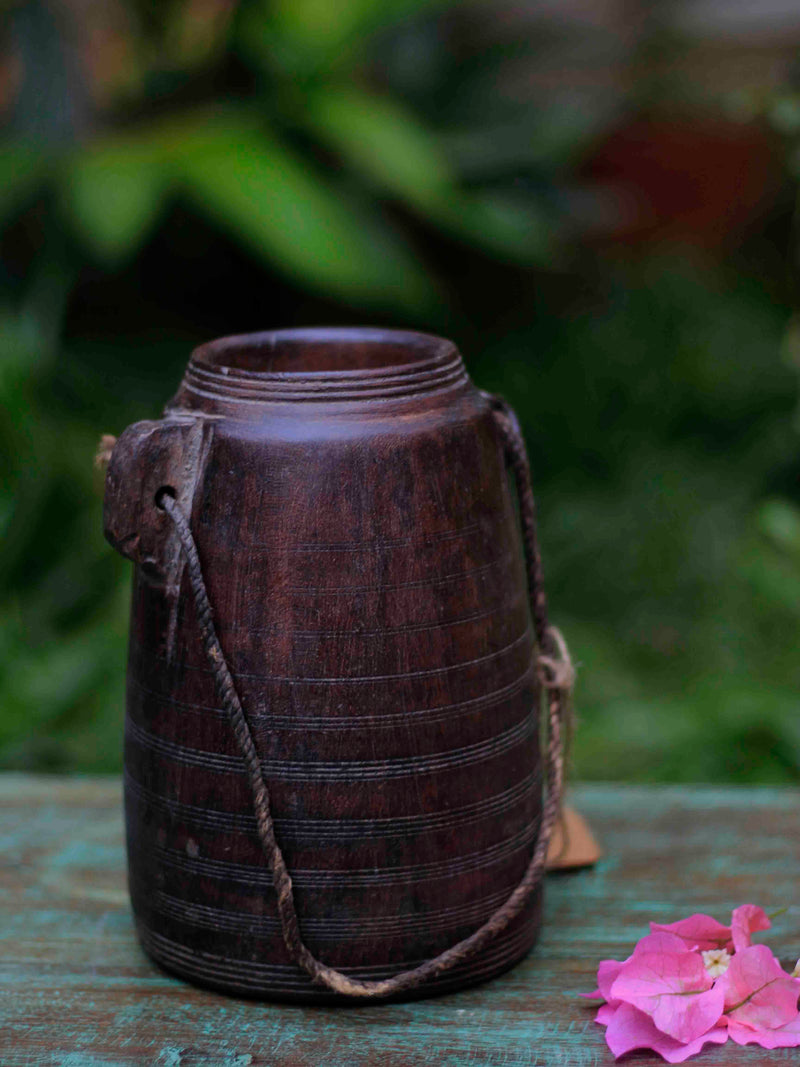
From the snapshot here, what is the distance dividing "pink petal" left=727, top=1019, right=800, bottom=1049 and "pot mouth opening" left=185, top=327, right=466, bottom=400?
71 centimetres

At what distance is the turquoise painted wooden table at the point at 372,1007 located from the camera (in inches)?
52.4

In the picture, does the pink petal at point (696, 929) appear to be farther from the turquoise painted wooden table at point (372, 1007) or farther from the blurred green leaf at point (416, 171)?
the blurred green leaf at point (416, 171)

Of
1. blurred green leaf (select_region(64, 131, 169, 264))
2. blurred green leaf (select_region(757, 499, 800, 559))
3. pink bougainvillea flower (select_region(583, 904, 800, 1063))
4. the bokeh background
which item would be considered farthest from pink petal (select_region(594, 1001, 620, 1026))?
blurred green leaf (select_region(64, 131, 169, 264))

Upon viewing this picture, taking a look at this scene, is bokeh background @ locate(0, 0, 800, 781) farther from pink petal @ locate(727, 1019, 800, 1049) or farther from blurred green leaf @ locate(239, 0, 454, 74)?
pink petal @ locate(727, 1019, 800, 1049)

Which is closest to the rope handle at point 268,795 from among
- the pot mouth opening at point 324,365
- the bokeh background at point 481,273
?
the pot mouth opening at point 324,365

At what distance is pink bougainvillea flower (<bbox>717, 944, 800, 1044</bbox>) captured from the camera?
4.41 ft

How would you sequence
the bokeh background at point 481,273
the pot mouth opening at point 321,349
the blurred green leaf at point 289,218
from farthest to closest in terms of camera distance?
the blurred green leaf at point 289,218, the bokeh background at point 481,273, the pot mouth opening at point 321,349

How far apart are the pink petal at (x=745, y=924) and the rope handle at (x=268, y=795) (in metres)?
0.21

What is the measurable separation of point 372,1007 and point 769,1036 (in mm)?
399

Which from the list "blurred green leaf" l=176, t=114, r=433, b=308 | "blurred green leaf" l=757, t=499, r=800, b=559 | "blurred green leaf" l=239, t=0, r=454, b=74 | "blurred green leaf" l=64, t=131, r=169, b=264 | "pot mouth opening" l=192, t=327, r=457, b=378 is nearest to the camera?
"pot mouth opening" l=192, t=327, r=457, b=378

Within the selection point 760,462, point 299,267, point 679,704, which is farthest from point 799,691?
point 299,267

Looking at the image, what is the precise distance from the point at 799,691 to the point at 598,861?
132 cm

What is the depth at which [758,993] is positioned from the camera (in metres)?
1.35

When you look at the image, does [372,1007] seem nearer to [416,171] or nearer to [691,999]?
[691,999]
